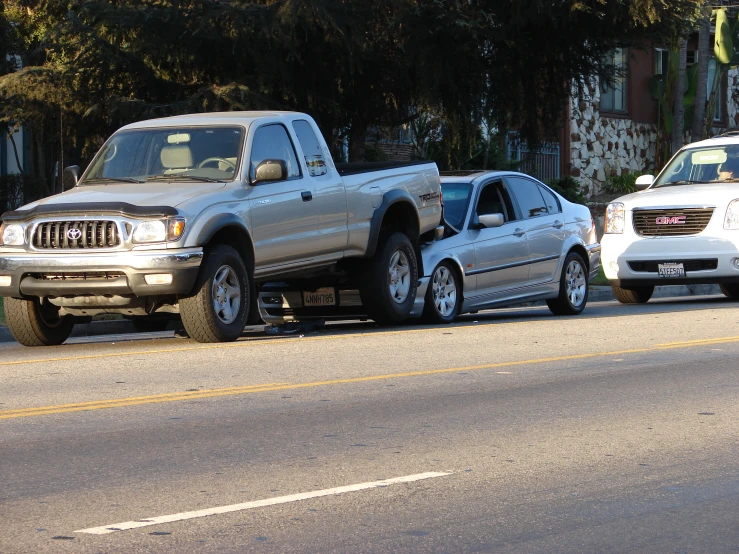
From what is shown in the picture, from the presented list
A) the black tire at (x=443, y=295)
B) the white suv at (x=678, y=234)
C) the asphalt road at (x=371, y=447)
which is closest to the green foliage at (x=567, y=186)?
the white suv at (x=678, y=234)

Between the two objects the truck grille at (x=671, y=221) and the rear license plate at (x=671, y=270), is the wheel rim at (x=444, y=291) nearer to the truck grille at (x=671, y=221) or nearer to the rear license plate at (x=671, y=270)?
the rear license plate at (x=671, y=270)

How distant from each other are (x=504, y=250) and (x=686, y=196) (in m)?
3.49

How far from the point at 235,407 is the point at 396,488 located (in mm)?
2513

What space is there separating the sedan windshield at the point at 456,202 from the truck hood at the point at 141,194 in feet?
12.6

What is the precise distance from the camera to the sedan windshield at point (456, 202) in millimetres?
15188

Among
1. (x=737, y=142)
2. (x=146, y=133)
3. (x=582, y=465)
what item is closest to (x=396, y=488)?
(x=582, y=465)

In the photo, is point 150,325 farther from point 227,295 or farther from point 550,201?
point 550,201

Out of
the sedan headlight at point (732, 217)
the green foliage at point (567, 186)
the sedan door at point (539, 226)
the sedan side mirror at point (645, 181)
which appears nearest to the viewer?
the sedan door at point (539, 226)

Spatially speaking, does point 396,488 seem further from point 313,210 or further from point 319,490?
point 313,210

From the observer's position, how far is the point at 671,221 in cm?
1747

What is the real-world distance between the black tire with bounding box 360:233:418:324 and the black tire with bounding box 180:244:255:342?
6.06ft

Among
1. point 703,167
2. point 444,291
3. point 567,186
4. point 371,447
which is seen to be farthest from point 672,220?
point 567,186

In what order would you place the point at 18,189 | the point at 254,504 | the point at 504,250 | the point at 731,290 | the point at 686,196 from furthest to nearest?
the point at 18,189 → the point at 731,290 → the point at 686,196 → the point at 504,250 → the point at 254,504

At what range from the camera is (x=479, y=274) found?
48.9ft
